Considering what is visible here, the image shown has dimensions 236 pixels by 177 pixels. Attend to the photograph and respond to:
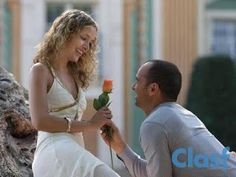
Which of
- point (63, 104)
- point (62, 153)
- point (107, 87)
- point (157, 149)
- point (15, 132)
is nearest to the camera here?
point (157, 149)

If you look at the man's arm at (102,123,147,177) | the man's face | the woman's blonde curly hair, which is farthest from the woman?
the man's face

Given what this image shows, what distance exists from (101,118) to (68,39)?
0.43 meters

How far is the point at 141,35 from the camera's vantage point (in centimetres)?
1432

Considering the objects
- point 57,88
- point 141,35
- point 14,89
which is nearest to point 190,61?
point 141,35

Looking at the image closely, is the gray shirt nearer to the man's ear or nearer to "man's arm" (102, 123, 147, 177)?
the man's ear

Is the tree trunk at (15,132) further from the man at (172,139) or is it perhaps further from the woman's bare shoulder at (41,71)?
the man at (172,139)

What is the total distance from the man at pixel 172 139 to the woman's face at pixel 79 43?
0.39m

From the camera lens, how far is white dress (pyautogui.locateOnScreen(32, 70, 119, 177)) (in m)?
3.76

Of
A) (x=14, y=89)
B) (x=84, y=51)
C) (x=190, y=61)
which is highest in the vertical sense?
(x=84, y=51)

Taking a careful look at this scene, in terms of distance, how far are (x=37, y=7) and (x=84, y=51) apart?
1001 centimetres

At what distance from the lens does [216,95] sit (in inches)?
518

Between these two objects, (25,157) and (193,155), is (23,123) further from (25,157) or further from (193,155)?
(193,155)

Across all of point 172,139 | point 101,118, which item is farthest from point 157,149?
point 101,118

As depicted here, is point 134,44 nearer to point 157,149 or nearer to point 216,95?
point 216,95
